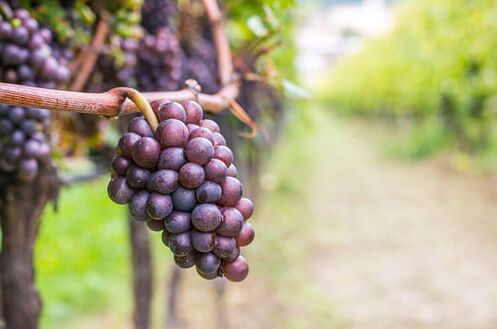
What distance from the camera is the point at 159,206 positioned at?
23.3 inches

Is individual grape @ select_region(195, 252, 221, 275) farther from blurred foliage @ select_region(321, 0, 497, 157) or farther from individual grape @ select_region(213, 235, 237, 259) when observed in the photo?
blurred foliage @ select_region(321, 0, 497, 157)

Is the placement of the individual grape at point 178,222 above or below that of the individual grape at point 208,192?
below

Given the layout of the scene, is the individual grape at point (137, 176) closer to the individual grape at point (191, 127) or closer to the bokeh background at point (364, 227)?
the individual grape at point (191, 127)

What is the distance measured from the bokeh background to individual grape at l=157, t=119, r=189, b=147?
0.86m

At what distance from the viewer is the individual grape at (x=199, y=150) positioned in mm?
591

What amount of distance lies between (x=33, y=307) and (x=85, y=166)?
10.0 feet

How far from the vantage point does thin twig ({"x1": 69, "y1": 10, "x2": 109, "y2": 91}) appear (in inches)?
46.7

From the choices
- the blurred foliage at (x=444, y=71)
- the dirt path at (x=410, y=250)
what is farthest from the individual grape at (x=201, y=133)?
the blurred foliage at (x=444, y=71)

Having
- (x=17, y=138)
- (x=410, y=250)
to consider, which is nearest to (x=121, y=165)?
(x=17, y=138)

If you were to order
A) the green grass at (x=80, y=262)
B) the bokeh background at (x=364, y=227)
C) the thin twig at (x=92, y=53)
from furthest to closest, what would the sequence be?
Result: the bokeh background at (x=364, y=227) < the green grass at (x=80, y=262) < the thin twig at (x=92, y=53)

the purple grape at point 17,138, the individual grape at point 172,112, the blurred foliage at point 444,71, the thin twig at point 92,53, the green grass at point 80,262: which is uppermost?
the blurred foliage at point 444,71

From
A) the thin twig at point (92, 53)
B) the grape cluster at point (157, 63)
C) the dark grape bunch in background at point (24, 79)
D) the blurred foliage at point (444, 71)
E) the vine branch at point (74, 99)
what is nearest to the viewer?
the vine branch at point (74, 99)

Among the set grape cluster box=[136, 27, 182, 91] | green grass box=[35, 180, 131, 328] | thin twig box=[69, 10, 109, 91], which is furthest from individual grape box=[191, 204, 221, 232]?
green grass box=[35, 180, 131, 328]

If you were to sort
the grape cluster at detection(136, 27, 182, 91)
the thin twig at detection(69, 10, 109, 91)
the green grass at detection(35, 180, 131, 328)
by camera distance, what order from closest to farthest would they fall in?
the thin twig at detection(69, 10, 109, 91), the grape cluster at detection(136, 27, 182, 91), the green grass at detection(35, 180, 131, 328)
